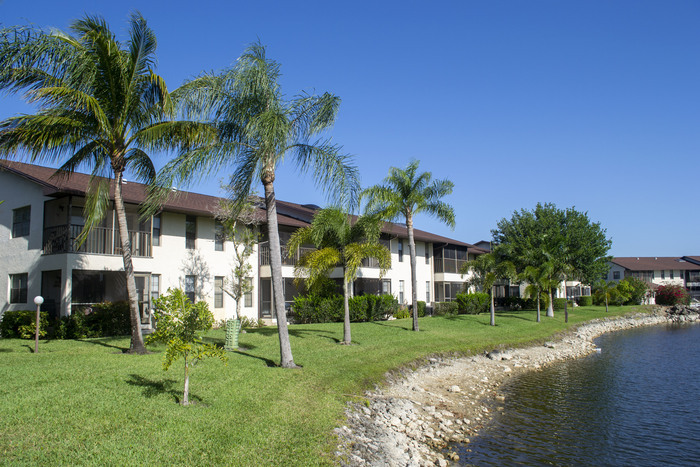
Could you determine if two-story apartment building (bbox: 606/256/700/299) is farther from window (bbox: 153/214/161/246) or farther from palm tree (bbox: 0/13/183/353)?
palm tree (bbox: 0/13/183/353)

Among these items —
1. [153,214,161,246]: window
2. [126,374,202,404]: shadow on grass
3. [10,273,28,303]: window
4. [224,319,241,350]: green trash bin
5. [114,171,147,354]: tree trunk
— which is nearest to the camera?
[126,374,202,404]: shadow on grass

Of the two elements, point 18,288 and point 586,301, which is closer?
point 18,288

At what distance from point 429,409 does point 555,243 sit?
95.8ft

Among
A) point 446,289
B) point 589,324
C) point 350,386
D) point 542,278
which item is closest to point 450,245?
point 446,289

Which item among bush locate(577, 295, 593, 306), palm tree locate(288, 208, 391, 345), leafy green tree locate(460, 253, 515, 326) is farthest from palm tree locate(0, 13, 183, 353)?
bush locate(577, 295, 593, 306)

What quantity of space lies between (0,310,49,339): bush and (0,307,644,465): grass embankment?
147 centimetres

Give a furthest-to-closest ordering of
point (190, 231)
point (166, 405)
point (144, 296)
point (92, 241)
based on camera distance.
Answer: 1. point (190, 231)
2. point (144, 296)
3. point (92, 241)
4. point (166, 405)

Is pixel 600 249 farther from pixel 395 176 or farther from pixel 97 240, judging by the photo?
pixel 97 240

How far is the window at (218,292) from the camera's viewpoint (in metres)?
24.9

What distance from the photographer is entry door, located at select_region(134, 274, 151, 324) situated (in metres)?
21.8

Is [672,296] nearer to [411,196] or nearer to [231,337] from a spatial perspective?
[411,196]

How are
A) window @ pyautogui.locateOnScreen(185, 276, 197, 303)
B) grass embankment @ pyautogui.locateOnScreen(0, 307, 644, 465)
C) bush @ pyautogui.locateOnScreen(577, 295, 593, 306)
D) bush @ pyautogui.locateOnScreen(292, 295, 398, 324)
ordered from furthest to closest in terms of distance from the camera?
1. bush @ pyautogui.locateOnScreen(577, 295, 593, 306)
2. bush @ pyautogui.locateOnScreen(292, 295, 398, 324)
3. window @ pyautogui.locateOnScreen(185, 276, 197, 303)
4. grass embankment @ pyautogui.locateOnScreen(0, 307, 644, 465)

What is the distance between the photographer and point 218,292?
82.2ft

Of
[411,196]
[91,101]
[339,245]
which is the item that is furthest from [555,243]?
[91,101]
